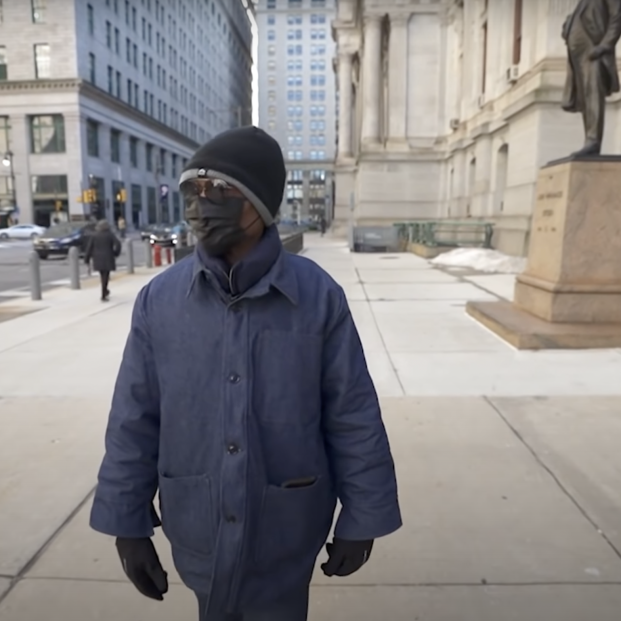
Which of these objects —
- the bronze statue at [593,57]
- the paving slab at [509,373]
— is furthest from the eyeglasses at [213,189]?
the bronze statue at [593,57]

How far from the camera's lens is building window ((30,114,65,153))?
2117 inches

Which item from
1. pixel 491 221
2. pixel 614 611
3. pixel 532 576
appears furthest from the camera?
pixel 491 221

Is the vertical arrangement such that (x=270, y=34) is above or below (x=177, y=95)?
above

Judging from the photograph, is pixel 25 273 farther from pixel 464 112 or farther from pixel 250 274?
pixel 250 274

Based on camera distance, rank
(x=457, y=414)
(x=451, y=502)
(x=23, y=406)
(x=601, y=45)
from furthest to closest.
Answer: (x=601, y=45), (x=23, y=406), (x=457, y=414), (x=451, y=502)

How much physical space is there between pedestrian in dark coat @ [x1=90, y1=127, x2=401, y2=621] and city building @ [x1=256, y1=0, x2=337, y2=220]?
16293 cm

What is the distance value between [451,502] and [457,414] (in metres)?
1.61

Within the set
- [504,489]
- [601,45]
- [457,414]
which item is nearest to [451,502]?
[504,489]

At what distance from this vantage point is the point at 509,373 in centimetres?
642

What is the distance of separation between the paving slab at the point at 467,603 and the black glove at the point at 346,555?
915 millimetres

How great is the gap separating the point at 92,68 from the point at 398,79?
34.5m

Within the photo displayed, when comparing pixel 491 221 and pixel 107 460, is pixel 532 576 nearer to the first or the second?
pixel 107 460

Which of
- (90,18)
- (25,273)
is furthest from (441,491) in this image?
(90,18)

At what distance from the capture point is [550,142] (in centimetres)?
1761
